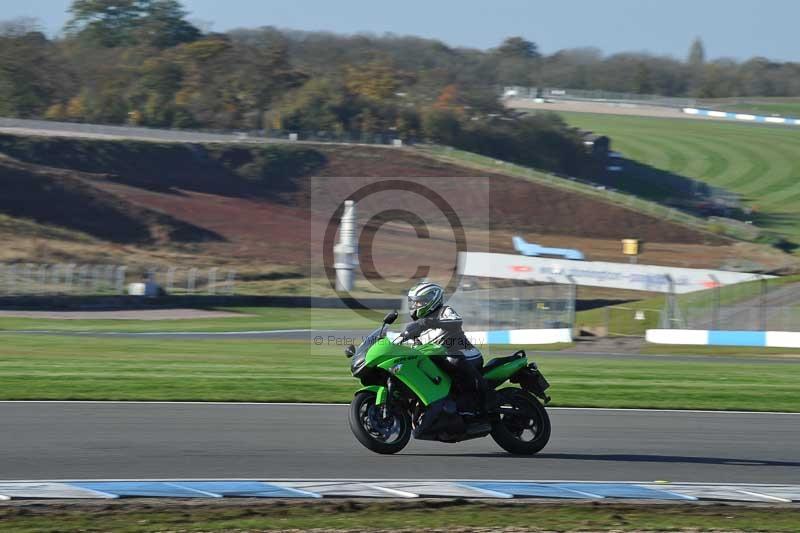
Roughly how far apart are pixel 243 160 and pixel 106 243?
18777mm

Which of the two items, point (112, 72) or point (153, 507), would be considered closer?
point (153, 507)

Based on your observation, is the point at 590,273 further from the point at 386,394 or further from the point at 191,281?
the point at 386,394

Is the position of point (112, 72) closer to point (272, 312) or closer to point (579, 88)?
point (272, 312)

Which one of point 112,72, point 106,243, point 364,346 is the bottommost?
point 364,346

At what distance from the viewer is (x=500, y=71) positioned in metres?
140

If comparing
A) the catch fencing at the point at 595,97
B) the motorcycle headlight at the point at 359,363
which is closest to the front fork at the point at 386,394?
the motorcycle headlight at the point at 359,363

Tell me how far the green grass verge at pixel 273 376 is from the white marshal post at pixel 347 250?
15801 millimetres

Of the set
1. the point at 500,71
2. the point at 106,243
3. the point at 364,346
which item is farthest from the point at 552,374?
the point at 500,71

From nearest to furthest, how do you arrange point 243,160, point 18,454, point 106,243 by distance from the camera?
point 18,454 < point 106,243 < point 243,160

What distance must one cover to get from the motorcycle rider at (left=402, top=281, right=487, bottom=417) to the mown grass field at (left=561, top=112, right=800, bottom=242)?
71747 millimetres

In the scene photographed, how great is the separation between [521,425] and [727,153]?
310 ft

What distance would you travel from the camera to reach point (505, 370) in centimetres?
1110

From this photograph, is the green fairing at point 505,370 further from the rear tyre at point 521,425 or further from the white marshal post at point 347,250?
the white marshal post at point 347,250

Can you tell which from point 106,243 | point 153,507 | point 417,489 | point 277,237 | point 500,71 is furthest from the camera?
point 500,71
